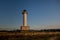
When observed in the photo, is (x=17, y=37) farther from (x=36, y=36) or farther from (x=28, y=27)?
(x=28, y=27)

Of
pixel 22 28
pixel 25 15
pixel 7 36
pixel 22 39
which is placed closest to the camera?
pixel 22 39

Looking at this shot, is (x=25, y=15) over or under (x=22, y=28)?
over

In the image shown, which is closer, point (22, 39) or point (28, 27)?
point (22, 39)

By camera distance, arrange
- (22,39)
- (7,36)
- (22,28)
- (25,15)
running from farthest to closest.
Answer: (25,15) → (22,28) → (7,36) → (22,39)

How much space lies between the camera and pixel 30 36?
12.7 m

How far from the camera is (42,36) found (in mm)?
12891

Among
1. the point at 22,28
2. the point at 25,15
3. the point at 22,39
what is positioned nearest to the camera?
the point at 22,39

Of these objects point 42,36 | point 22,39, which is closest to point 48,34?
point 42,36

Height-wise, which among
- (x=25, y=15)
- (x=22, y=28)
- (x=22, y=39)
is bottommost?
(x=22, y=39)

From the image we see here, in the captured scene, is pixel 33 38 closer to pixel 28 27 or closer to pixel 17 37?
pixel 17 37

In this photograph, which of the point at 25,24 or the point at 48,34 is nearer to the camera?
the point at 48,34

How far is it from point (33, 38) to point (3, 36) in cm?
241

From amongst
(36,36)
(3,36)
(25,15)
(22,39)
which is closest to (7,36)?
(3,36)

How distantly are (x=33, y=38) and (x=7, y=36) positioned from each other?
2143 mm
